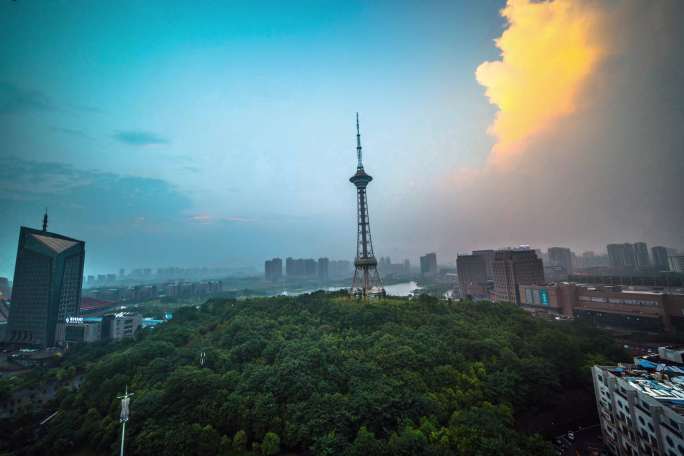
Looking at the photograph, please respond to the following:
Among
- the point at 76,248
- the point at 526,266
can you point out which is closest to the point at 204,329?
the point at 76,248

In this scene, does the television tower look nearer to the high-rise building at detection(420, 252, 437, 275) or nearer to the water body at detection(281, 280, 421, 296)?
the water body at detection(281, 280, 421, 296)

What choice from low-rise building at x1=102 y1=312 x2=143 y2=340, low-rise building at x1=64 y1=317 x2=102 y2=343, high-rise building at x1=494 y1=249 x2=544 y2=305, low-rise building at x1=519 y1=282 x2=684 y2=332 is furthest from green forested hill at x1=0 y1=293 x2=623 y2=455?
high-rise building at x1=494 y1=249 x2=544 y2=305

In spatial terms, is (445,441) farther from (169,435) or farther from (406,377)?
(169,435)

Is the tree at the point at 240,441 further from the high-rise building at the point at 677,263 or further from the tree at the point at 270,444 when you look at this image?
the high-rise building at the point at 677,263

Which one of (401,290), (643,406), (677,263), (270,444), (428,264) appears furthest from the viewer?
(428,264)

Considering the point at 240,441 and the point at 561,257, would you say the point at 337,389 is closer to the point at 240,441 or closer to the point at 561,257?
the point at 240,441

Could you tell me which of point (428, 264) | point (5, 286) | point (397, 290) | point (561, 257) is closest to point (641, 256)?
point (561, 257)
